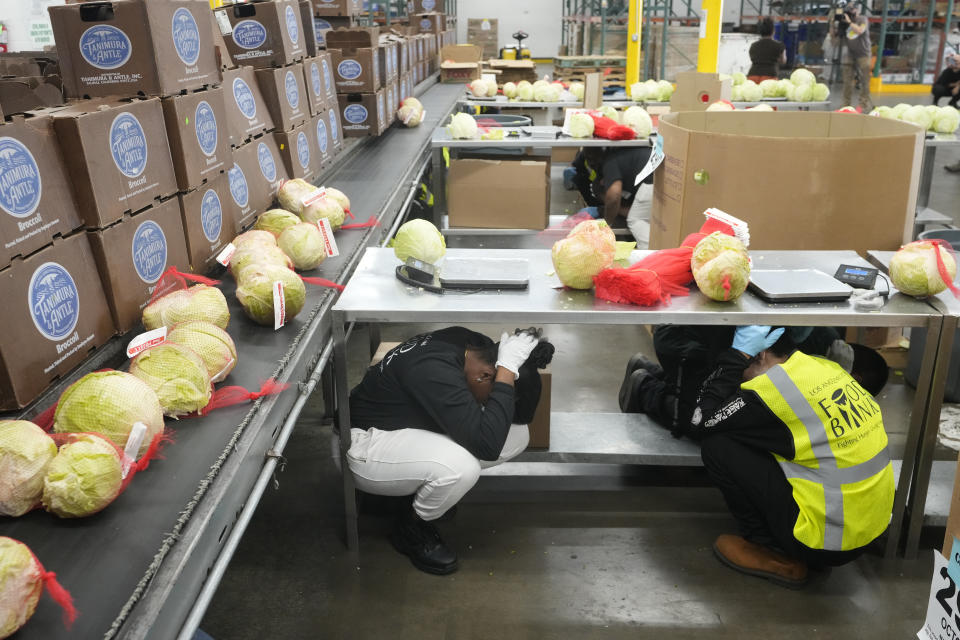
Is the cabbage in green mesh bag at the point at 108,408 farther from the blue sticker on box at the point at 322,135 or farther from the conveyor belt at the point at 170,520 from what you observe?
the blue sticker on box at the point at 322,135

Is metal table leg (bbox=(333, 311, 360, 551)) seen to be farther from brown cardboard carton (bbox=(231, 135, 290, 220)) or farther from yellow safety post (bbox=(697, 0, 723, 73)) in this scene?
yellow safety post (bbox=(697, 0, 723, 73))

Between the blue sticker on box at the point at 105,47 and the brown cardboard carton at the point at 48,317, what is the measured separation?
71 cm

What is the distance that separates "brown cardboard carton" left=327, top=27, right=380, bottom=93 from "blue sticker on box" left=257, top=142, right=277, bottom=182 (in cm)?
210

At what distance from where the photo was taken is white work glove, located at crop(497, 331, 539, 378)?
2.52 meters

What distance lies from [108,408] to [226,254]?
1.20 m

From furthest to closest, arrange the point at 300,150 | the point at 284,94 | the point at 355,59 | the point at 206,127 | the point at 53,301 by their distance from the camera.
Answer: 1. the point at 355,59
2. the point at 300,150
3. the point at 284,94
4. the point at 206,127
5. the point at 53,301

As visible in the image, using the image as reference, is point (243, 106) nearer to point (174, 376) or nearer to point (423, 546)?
point (174, 376)

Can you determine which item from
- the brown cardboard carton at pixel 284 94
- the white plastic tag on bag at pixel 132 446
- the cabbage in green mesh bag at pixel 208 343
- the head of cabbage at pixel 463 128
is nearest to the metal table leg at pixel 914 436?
the cabbage in green mesh bag at pixel 208 343

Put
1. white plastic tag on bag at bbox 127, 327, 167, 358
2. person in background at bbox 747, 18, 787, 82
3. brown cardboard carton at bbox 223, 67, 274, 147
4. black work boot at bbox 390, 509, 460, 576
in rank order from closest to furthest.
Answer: white plastic tag on bag at bbox 127, 327, 167, 358 < black work boot at bbox 390, 509, 460, 576 < brown cardboard carton at bbox 223, 67, 274, 147 < person in background at bbox 747, 18, 787, 82

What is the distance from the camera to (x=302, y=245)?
114 inches

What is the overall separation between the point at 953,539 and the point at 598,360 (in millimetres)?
3178

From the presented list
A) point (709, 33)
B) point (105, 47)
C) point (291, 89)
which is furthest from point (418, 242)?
point (709, 33)

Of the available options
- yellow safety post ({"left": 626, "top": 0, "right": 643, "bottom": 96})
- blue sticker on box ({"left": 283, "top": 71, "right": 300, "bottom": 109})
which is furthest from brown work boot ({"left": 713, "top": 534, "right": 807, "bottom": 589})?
yellow safety post ({"left": 626, "top": 0, "right": 643, "bottom": 96})

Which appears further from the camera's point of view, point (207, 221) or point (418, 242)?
point (207, 221)
